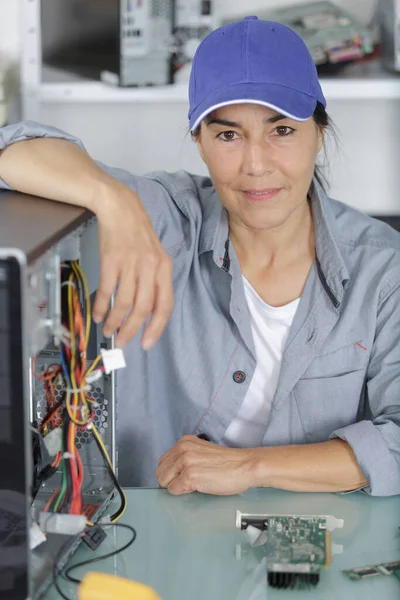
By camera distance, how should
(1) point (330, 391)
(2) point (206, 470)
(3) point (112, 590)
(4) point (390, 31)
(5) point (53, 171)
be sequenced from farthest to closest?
(4) point (390, 31), (1) point (330, 391), (2) point (206, 470), (5) point (53, 171), (3) point (112, 590)

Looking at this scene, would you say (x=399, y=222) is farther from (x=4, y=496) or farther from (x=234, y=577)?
(x=4, y=496)

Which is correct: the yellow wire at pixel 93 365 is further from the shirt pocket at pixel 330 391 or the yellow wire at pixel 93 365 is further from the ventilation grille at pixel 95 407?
the shirt pocket at pixel 330 391

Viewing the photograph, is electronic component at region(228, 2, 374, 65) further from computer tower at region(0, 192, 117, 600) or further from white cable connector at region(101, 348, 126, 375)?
white cable connector at region(101, 348, 126, 375)

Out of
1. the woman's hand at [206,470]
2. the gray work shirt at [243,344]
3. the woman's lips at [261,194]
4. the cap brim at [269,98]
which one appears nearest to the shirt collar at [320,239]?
the gray work shirt at [243,344]

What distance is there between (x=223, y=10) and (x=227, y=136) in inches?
42.7

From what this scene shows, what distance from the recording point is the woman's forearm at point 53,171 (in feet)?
3.76

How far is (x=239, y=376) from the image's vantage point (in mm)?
1581

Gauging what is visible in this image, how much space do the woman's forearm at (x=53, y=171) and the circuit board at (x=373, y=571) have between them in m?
0.56

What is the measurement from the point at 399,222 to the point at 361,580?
1.51 meters

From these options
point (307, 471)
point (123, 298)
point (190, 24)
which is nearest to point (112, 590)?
point (123, 298)

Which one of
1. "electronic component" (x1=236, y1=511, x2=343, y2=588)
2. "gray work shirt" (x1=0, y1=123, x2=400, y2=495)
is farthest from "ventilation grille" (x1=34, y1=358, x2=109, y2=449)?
"gray work shirt" (x1=0, y1=123, x2=400, y2=495)

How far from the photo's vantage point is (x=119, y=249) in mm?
1113

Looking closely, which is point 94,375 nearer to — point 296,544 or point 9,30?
point 296,544

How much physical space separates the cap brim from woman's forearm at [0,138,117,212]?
0.87 feet
